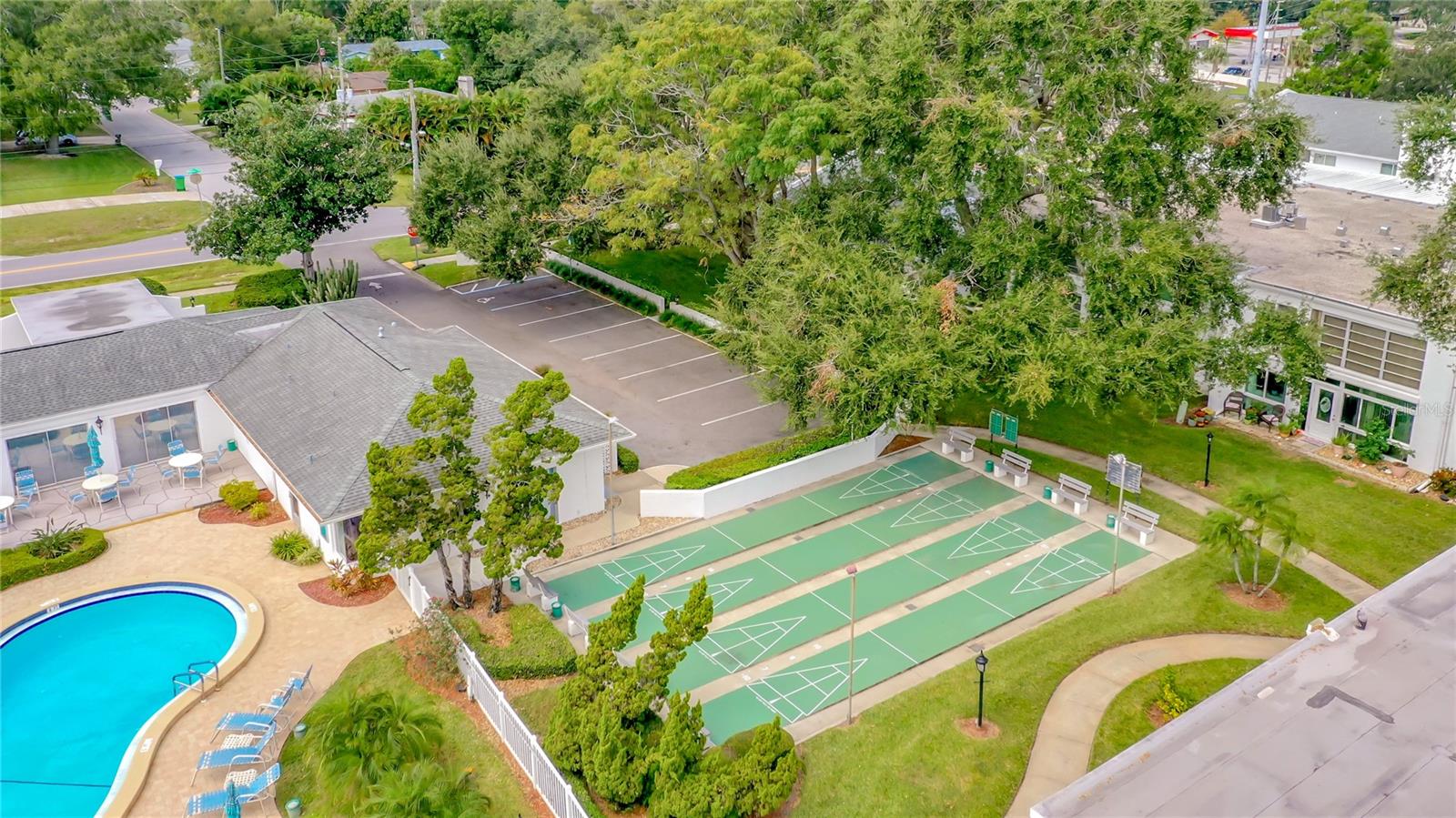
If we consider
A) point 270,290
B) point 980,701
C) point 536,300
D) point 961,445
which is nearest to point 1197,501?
point 961,445

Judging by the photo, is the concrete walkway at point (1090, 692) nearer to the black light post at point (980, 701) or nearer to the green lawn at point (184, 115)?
the black light post at point (980, 701)

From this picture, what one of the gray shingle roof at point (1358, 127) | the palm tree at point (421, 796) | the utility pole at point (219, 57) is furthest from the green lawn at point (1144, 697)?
the utility pole at point (219, 57)

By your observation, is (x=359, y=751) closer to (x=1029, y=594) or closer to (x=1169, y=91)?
(x=1029, y=594)

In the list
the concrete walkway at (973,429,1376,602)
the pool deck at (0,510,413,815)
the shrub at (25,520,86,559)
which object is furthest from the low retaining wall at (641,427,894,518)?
the shrub at (25,520,86,559)

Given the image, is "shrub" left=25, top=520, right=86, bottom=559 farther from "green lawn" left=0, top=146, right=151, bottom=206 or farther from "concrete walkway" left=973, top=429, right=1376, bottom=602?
"green lawn" left=0, top=146, right=151, bottom=206

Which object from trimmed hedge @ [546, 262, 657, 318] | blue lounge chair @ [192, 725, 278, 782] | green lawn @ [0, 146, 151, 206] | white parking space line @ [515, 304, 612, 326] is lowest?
blue lounge chair @ [192, 725, 278, 782]

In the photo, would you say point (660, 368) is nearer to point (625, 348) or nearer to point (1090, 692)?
point (625, 348)

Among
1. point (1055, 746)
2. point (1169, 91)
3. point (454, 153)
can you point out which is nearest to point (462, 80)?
point (454, 153)
